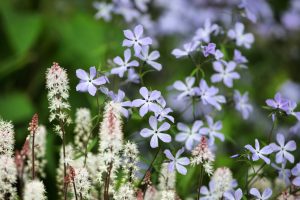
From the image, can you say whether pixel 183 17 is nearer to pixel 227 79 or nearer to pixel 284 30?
pixel 284 30

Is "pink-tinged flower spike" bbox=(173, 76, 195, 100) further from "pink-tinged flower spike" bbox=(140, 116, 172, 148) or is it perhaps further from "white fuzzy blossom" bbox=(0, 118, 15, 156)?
"white fuzzy blossom" bbox=(0, 118, 15, 156)

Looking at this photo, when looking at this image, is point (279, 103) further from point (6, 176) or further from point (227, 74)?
point (6, 176)

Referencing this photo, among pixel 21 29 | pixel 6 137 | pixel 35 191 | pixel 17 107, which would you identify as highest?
pixel 21 29

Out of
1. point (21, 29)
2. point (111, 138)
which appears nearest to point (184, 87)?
point (111, 138)

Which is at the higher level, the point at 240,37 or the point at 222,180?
the point at 240,37

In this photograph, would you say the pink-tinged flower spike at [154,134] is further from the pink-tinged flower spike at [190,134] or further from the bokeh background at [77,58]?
the bokeh background at [77,58]

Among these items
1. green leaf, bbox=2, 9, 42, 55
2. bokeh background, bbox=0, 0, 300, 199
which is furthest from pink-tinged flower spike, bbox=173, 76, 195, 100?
green leaf, bbox=2, 9, 42, 55

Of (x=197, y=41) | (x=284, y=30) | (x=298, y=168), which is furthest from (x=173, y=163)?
(x=284, y=30)
